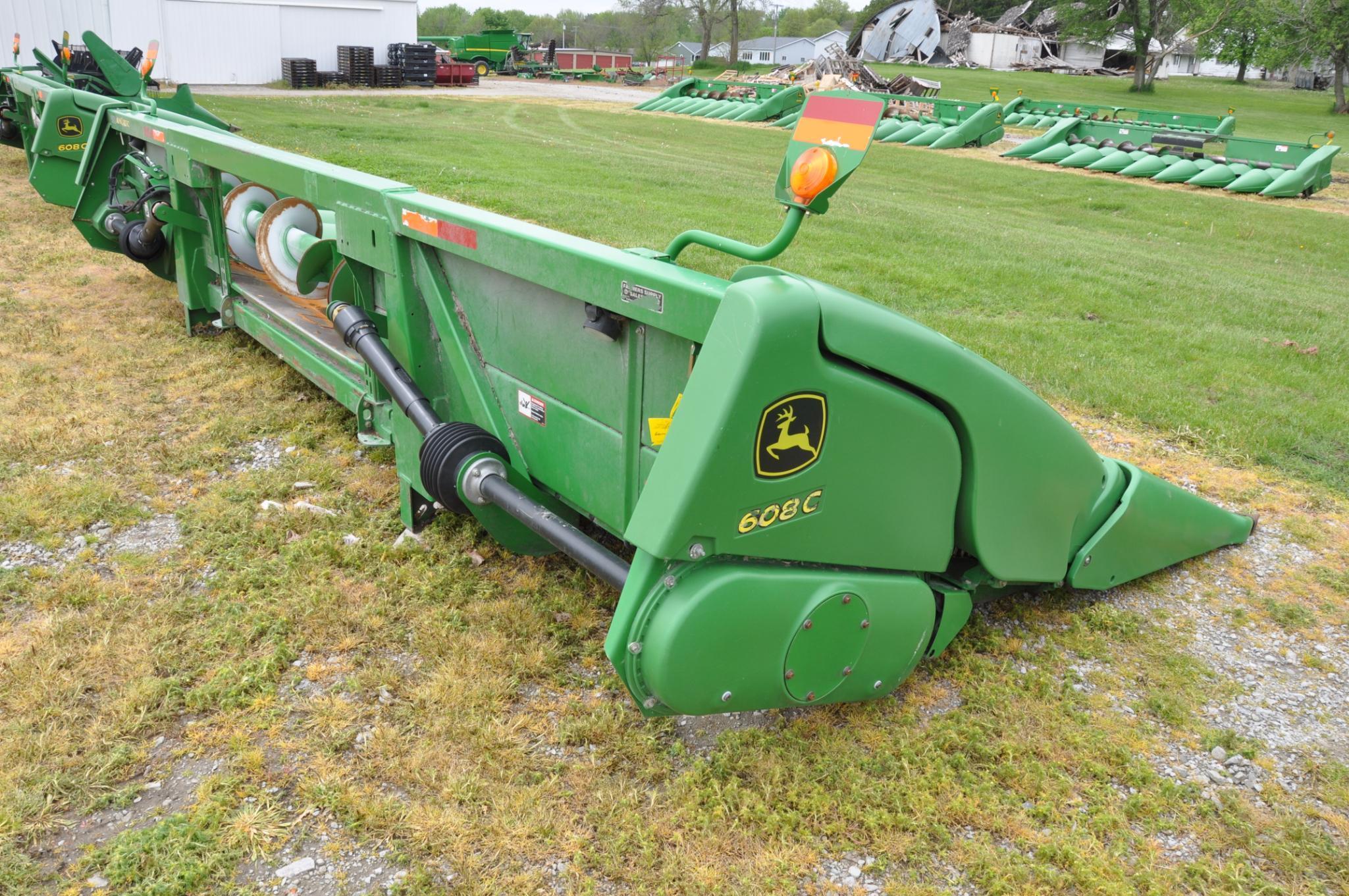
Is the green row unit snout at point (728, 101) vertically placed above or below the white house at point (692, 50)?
below

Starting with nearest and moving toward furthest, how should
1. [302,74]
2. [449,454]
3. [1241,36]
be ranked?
[449,454]
[302,74]
[1241,36]

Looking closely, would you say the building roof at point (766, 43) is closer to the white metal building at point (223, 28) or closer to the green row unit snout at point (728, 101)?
the white metal building at point (223, 28)

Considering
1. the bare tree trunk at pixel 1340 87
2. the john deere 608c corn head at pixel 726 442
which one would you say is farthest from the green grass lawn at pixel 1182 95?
the john deere 608c corn head at pixel 726 442

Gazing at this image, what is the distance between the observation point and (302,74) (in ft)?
90.2

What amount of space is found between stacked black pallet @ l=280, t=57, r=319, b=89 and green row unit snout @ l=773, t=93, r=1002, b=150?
14063mm

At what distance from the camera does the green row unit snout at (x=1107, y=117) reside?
17391 mm

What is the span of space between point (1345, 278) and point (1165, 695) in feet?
28.2

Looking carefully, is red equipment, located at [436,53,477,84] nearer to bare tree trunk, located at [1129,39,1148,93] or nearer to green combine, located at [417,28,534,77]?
green combine, located at [417,28,534,77]

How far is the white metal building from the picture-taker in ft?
80.9

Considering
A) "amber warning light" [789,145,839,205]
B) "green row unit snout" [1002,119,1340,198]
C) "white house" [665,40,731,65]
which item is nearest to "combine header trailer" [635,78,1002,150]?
"green row unit snout" [1002,119,1340,198]

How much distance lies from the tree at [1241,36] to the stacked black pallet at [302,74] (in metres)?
32.3

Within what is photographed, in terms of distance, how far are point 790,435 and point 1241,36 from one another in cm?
4711

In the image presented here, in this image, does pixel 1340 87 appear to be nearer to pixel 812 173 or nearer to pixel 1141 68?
pixel 1141 68

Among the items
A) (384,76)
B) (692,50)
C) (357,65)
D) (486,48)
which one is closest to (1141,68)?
(486,48)
